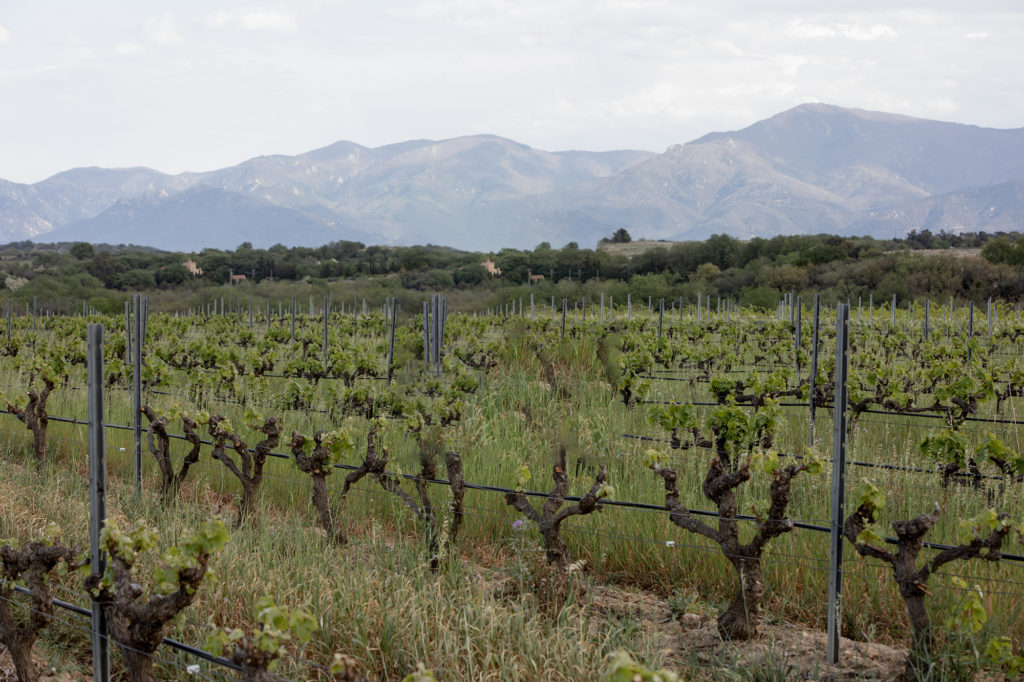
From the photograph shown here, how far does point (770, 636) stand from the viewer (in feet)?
13.2

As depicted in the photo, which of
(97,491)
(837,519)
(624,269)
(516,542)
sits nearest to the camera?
(97,491)

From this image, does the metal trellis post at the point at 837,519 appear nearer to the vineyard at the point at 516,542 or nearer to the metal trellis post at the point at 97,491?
the vineyard at the point at 516,542

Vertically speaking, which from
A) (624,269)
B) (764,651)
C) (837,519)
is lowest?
(764,651)

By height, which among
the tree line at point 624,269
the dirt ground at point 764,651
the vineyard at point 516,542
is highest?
the tree line at point 624,269

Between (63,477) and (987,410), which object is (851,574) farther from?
(987,410)

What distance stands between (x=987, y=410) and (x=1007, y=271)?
1286 inches

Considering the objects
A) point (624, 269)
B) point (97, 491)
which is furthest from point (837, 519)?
point (624, 269)

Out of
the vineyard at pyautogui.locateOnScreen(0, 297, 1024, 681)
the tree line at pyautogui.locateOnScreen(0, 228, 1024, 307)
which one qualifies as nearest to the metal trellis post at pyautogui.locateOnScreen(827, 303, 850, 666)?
the vineyard at pyautogui.locateOnScreen(0, 297, 1024, 681)

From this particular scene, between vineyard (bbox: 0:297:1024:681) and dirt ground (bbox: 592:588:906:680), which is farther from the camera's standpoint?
dirt ground (bbox: 592:588:906:680)

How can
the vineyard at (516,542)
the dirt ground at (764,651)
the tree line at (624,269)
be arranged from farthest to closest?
the tree line at (624,269) < the dirt ground at (764,651) < the vineyard at (516,542)

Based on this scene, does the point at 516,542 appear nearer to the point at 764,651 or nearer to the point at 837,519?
the point at 764,651

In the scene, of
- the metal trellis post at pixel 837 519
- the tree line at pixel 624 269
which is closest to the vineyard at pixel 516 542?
the metal trellis post at pixel 837 519

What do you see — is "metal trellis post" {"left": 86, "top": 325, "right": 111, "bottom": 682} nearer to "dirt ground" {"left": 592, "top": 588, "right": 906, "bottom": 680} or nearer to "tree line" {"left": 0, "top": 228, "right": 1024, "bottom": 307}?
"dirt ground" {"left": 592, "top": 588, "right": 906, "bottom": 680}

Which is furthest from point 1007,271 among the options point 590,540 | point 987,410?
point 590,540
